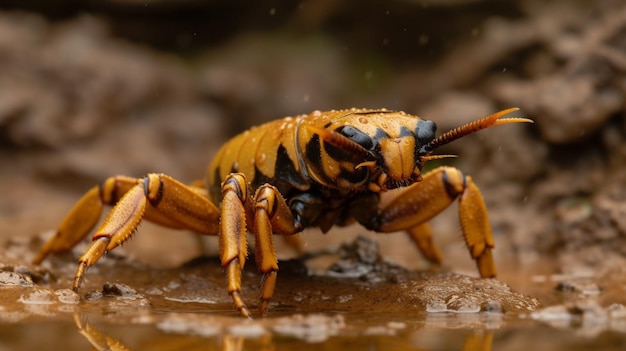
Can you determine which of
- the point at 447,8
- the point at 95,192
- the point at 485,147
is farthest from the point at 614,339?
the point at 447,8

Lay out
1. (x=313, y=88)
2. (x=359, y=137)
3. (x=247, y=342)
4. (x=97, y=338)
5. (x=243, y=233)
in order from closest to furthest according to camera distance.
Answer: (x=247, y=342) → (x=97, y=338) → (x=243, y=233) → (x=359, y=137) → (x=313, y=88)

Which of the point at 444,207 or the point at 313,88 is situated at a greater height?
the point at 313,88

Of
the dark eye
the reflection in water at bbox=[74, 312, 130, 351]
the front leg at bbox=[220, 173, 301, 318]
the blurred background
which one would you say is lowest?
the reflection in water at bbox=[74, 312, 130, 351]

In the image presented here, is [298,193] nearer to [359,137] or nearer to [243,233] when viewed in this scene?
[359,137]

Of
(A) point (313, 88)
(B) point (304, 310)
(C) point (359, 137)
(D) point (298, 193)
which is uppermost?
(A) point (313, 88)

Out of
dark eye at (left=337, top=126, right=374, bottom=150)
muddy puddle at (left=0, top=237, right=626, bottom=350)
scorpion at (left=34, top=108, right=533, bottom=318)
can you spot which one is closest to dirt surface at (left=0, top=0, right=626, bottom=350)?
muddy puddle at (left=0, top=237, right=626, bottom=350)

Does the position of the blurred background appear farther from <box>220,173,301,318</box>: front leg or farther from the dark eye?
<box>220,173,301,318</box>: front leg

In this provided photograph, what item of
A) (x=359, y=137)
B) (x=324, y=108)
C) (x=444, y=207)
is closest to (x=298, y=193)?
(x=359, y=137)

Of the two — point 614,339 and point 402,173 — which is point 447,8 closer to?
point 402,173

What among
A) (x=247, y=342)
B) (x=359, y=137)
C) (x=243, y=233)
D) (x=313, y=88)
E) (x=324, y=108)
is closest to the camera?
(x=247, y=342)
